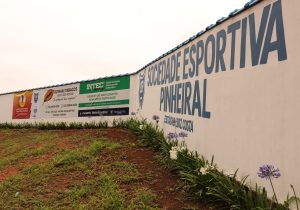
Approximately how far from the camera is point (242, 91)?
19.0ft

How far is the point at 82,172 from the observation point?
331 inches

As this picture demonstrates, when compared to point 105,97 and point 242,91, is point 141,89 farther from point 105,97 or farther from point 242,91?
point 242,91

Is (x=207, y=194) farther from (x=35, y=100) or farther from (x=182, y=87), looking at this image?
(x=35, y=100)

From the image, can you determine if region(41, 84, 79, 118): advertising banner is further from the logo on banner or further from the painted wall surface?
the painted wall surface

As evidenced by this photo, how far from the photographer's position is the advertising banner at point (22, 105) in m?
20.8

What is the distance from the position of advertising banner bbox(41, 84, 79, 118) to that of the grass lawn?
6257mm

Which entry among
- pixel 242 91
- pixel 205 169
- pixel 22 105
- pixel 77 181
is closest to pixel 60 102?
pixel 22 105

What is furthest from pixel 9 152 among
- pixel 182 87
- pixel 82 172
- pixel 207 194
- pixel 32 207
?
pixel 207 194

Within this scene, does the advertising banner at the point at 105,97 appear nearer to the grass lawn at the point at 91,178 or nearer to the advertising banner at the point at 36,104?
the advertising banner at the point at 36,104

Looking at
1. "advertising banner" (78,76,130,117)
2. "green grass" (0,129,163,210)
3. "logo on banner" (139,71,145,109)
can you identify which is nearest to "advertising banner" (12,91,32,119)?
"advertising banner" (78,76,130,117)

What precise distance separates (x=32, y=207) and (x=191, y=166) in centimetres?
306

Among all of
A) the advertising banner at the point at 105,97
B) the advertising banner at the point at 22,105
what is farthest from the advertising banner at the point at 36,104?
the advertising banner at the point at 105,97

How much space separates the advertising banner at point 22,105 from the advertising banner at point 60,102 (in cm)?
159

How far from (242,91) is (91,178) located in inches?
152
